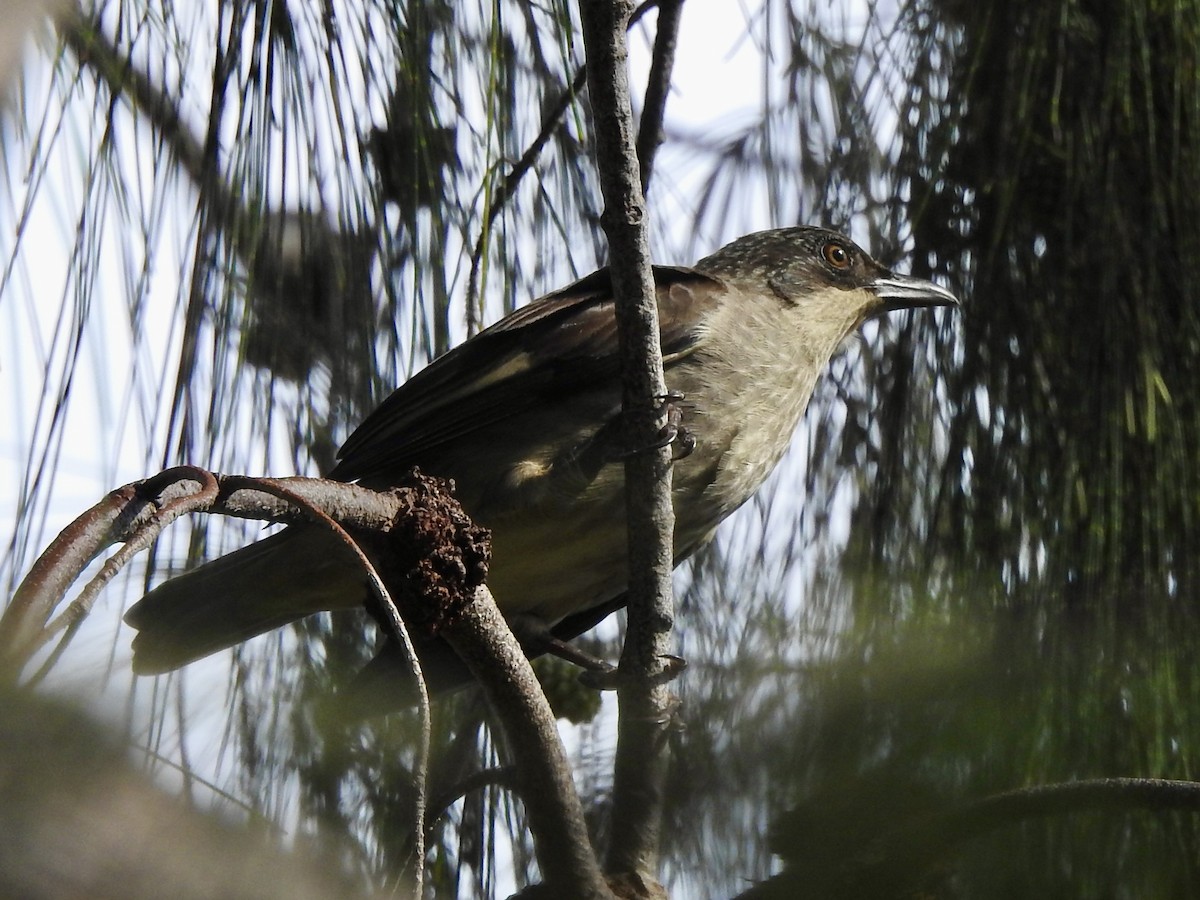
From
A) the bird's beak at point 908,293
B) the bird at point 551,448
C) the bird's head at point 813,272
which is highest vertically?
the bird's head at point 813,272

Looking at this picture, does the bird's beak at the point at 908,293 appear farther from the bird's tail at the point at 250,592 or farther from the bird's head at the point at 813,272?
the bird's tail at the point at 250,592

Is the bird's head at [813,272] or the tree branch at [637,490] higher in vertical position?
the bird's head at [813,272]

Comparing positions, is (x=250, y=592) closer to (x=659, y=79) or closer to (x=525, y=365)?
(x=525, y=365)

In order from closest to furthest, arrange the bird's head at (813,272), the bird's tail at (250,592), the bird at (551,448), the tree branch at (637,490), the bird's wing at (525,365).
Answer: the tree branch at (637,490), the bird's tail at (250,592), the bird at (551,448), the bird's wing at (525,365), the bird's head at (813,272)

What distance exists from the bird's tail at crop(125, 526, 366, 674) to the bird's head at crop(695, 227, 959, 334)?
137 centimetres

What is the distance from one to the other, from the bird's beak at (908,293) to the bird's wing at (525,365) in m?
0.47

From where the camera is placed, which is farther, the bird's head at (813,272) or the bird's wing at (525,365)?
the bird's head at (813,272)

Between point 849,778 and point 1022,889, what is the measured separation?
1.17 ft

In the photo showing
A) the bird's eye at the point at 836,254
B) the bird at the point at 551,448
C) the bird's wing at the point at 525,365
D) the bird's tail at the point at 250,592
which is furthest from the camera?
the bird's eye at the point at 836,254

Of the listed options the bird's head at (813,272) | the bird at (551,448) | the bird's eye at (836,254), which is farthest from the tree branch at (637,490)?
the bird's eye at (836,254)

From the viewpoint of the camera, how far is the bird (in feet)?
9.95

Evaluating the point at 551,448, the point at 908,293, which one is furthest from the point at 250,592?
the point at 908,293

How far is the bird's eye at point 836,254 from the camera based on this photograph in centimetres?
370

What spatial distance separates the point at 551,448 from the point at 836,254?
45.0 inches
